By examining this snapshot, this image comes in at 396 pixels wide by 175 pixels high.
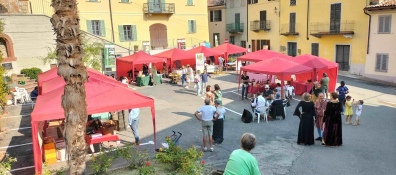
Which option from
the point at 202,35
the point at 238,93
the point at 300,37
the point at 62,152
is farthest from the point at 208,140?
the point at 202,35

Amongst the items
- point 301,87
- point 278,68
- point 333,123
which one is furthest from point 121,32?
point 333,123

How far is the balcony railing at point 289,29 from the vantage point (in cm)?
3000

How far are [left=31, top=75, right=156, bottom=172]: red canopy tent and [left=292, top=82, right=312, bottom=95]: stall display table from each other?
10374 mm

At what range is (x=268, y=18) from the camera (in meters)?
33.3

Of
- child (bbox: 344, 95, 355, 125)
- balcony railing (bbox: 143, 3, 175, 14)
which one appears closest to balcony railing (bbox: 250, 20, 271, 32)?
balcony railing (bbox: 143, 3, 175, 14)

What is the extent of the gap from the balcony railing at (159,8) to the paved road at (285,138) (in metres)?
14.8

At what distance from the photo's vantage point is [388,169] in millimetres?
7762

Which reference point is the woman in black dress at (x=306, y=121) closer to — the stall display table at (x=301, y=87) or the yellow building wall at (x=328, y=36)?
the stall display table at (x=301, y=87)

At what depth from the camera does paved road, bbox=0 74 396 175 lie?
26.7 ft

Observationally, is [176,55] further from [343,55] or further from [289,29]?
[343,55]

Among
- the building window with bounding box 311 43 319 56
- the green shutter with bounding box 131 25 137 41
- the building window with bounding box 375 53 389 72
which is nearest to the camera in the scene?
the building window with bounding box 375 53 389 72

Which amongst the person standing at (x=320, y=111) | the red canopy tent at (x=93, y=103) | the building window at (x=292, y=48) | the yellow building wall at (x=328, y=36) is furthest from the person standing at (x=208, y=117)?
the building window at (x=292, y=48)

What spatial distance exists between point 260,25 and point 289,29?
13.8 ft

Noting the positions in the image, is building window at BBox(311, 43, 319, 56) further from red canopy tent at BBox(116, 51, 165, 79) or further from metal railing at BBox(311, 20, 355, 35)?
red canopy tent at BBox(116, 51, 165, 79)
